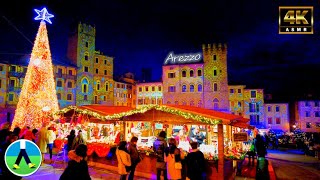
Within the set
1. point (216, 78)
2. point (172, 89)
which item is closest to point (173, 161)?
point (216, 78)

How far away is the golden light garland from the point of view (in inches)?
734

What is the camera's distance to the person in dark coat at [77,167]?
4.45 meters

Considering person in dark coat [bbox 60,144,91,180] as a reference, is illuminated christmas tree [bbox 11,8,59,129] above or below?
above

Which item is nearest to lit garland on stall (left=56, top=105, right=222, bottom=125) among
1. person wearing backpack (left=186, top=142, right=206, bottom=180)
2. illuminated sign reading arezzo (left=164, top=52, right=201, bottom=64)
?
person wearing backpack (left=186, top=142, right=206, bottom=180)

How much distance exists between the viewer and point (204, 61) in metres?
50.4

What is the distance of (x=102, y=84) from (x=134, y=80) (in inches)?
564

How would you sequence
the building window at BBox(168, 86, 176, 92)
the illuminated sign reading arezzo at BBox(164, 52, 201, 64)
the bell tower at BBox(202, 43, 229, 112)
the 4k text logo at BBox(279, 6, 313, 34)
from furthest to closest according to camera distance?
the building window at BBox(168, 86, 176, 92), the illuminated sign reading arezzo at BBox(164, 52, 201, 64), the bell tower at BBox(202, 43, 229, 112), the 4k text logo at BBox(279, 6, 313, 34)

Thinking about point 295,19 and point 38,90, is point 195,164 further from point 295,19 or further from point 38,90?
point 38,90

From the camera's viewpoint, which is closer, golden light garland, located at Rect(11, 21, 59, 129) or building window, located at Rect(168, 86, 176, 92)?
golden light garland, located at Rect(11, 21, 59, 129)

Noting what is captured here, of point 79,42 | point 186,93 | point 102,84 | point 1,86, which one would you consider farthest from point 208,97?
point 1,86

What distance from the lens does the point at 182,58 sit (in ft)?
169

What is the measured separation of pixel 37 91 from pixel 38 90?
90 millimetres

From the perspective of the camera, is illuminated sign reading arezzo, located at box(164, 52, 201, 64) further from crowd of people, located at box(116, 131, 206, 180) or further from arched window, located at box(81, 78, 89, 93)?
crowd of people, located at box(116, 131, 206, 180)

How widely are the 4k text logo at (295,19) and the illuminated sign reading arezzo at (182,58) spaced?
42.1 m
